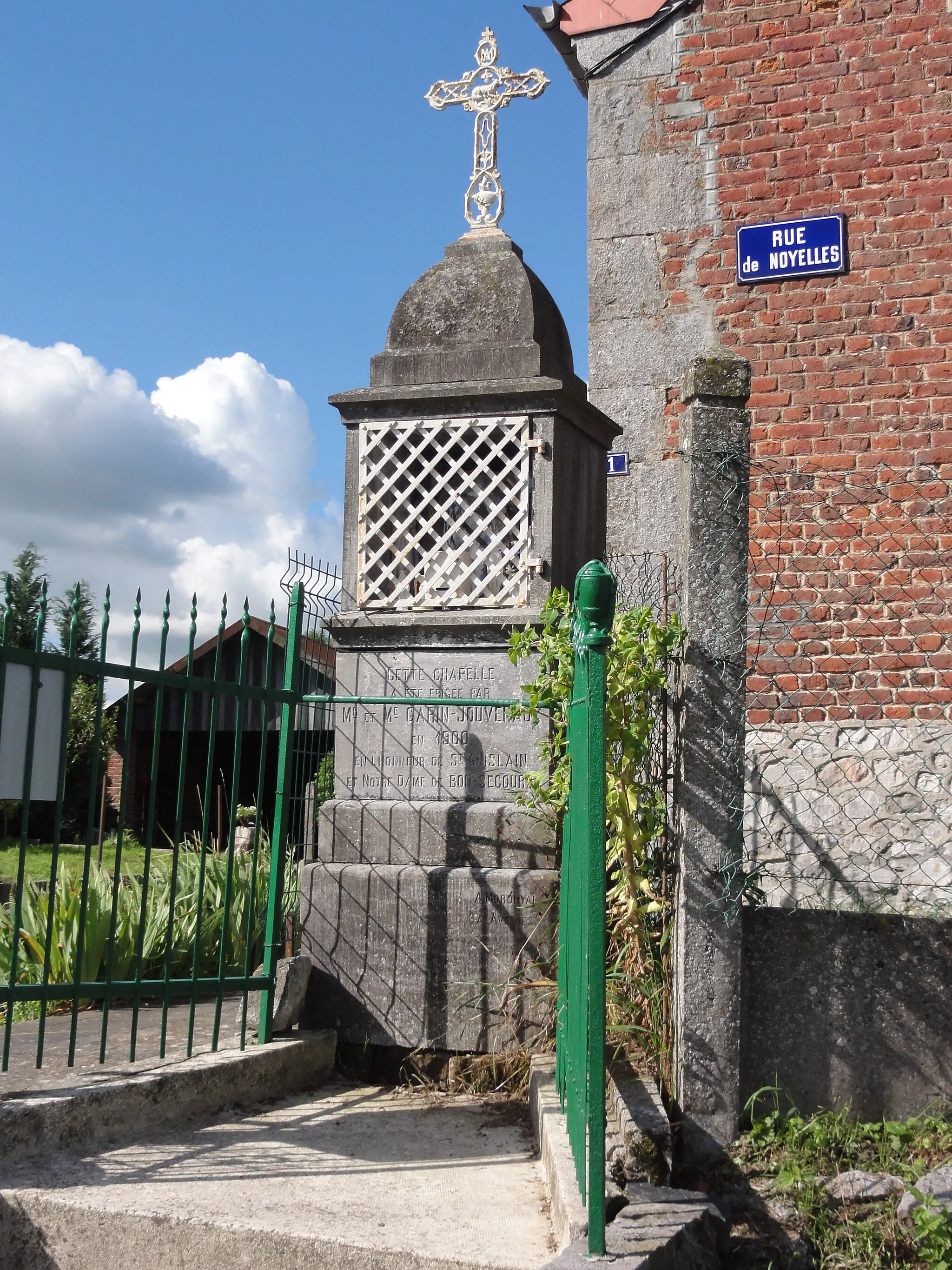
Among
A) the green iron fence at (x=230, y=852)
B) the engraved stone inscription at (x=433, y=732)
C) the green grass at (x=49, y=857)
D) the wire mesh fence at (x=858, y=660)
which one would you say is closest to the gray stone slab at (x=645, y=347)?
the wire mesh fence at (x=858, y=660)

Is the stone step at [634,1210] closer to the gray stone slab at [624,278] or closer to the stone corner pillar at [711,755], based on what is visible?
the stone corner pillar at [711,755]

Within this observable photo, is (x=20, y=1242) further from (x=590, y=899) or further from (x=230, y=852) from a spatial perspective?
(x=590, y=899)

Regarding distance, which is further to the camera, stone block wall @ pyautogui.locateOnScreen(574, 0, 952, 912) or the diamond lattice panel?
stone block wall @ pyautogui.locateOnScreen(574, 0, 952, 912)

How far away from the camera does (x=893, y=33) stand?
6.84 m

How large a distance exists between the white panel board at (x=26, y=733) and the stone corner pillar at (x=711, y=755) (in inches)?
76.9

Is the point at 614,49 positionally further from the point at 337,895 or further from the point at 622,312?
the point at 337,895

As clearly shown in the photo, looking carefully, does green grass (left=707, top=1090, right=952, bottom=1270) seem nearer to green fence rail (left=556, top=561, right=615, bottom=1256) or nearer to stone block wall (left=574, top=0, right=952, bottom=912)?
green fence rail (left=556, top=561, right=615, bottom=1256)

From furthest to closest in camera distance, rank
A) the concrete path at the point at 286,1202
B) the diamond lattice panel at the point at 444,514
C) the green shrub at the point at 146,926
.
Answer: the green shrub at the point at 146,926, the diamond lattice panel at the point at 444,514, the concrete path at the point at 286,1202

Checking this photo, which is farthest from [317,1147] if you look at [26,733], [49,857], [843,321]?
[49,857]

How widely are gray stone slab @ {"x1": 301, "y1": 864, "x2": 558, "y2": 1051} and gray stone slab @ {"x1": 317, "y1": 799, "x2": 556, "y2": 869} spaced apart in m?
0.06

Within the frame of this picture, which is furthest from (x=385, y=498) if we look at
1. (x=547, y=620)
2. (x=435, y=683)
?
(x=547, y=620)

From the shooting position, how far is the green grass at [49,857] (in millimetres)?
11336

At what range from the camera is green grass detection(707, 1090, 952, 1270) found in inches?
109

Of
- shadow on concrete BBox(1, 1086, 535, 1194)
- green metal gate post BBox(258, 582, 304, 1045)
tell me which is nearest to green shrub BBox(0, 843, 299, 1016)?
green metal gate post BBox(258, 582, 304, 1045)
